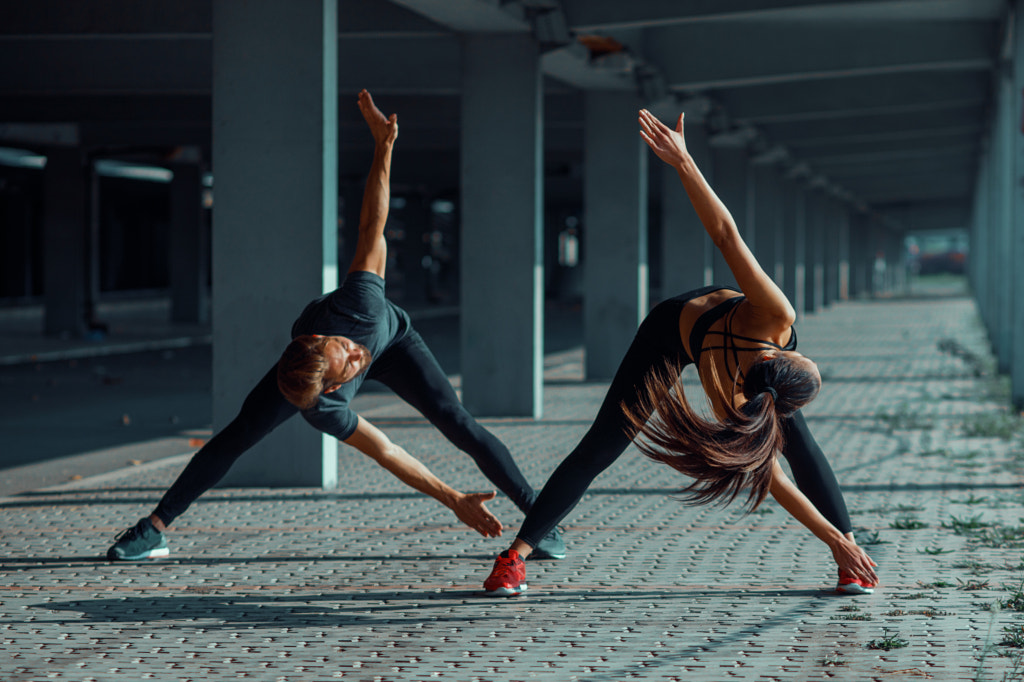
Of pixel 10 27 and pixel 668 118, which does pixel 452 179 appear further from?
pixel 10 27

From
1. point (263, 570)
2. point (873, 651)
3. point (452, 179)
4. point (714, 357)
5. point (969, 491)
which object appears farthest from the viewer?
point (452, 179)

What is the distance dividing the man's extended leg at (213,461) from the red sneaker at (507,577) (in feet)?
3.93

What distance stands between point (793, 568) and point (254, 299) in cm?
384

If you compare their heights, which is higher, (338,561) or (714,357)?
(714,357)

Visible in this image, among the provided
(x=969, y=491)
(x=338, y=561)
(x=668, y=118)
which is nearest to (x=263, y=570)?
(x=338, y=561)

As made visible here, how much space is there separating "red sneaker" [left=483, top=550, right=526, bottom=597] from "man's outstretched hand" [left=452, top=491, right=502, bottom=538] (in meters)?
0.41

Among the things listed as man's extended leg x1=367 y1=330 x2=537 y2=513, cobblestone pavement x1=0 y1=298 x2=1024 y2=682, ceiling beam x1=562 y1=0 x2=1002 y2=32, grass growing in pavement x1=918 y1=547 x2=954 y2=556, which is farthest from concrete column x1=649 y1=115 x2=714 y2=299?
man's extended leg x1=367 y1=330 x2=537 y2=513

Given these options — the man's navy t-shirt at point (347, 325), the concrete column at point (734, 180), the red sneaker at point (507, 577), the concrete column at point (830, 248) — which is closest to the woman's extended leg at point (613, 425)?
the red sneaker at point (507, 577)

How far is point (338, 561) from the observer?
19.3ft

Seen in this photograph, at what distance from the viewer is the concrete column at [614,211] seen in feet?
49.8

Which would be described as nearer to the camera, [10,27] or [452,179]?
[10,27]

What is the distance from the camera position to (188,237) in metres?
28.9

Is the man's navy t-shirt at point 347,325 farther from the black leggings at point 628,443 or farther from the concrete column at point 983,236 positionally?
the concrete column at point 983,236

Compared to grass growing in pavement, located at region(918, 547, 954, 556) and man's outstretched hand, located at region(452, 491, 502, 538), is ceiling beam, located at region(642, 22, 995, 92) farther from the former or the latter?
man's outstretched hand, located at region(452, 491, 502, 538)
